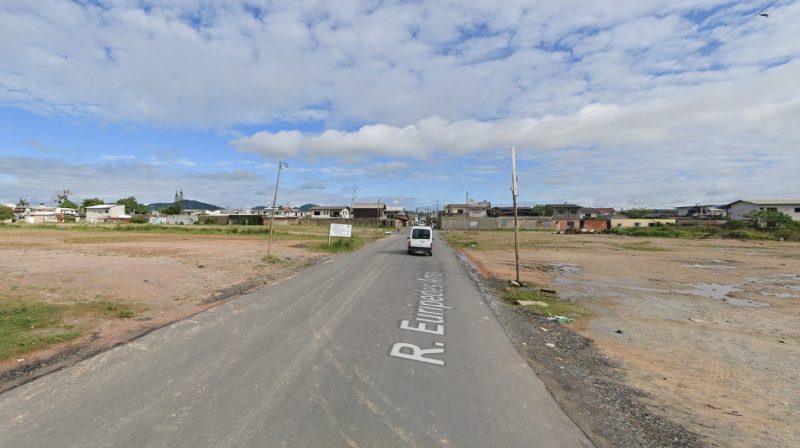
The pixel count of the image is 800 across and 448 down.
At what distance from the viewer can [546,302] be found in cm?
1280

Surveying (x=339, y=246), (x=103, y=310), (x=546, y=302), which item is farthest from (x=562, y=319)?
(x=339, y=246)

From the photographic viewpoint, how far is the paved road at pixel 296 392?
12.8 ft

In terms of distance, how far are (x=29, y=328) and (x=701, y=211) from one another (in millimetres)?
156801

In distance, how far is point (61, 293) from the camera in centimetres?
1114

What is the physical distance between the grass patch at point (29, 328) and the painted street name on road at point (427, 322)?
19.8 ft

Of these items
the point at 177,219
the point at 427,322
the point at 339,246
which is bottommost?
the point at 427,322

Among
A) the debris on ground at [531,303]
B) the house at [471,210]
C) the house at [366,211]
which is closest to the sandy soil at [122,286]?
the debris on ground at [531,303]

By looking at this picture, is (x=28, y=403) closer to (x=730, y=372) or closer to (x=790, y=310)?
(x=730, y=372)

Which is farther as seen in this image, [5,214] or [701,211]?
[701,211]

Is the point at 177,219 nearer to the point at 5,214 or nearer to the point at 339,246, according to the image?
the point at 5,214

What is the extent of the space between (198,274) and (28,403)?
1204 cm

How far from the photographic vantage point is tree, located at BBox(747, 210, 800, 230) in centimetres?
5950

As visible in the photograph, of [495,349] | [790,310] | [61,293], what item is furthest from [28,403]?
[790,310]

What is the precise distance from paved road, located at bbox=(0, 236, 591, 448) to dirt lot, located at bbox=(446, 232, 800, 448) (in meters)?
1.97
